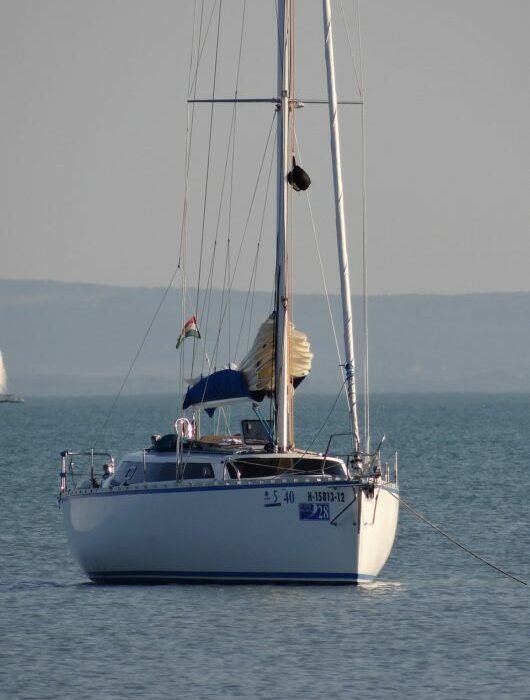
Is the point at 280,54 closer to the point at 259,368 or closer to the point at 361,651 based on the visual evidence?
the point at 259,368

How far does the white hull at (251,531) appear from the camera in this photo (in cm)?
A: 3444

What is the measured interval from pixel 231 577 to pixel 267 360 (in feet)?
14.5

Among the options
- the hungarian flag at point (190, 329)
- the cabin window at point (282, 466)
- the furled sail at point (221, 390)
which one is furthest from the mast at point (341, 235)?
the hungarian flag at point (190, 329)

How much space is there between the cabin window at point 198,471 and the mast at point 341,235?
272 centimetres

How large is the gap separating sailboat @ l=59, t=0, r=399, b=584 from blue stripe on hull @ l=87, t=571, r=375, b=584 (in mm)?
19

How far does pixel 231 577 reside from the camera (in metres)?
35.7

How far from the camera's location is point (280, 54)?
3828cm

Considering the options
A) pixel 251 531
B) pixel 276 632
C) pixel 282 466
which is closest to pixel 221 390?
pixel 282 466

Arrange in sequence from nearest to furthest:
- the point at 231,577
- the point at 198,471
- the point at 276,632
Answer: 1. the point at 276,632
2. the point at 231,577
3. the point at 198,471

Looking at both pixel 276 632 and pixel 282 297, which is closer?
pixel 276 632

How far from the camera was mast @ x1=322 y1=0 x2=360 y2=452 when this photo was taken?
3644 cm

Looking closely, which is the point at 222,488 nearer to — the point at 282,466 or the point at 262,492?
the point at 262,492

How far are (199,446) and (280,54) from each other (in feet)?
25.5

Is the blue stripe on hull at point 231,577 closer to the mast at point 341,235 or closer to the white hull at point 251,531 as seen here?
the white hull at point 251,531
